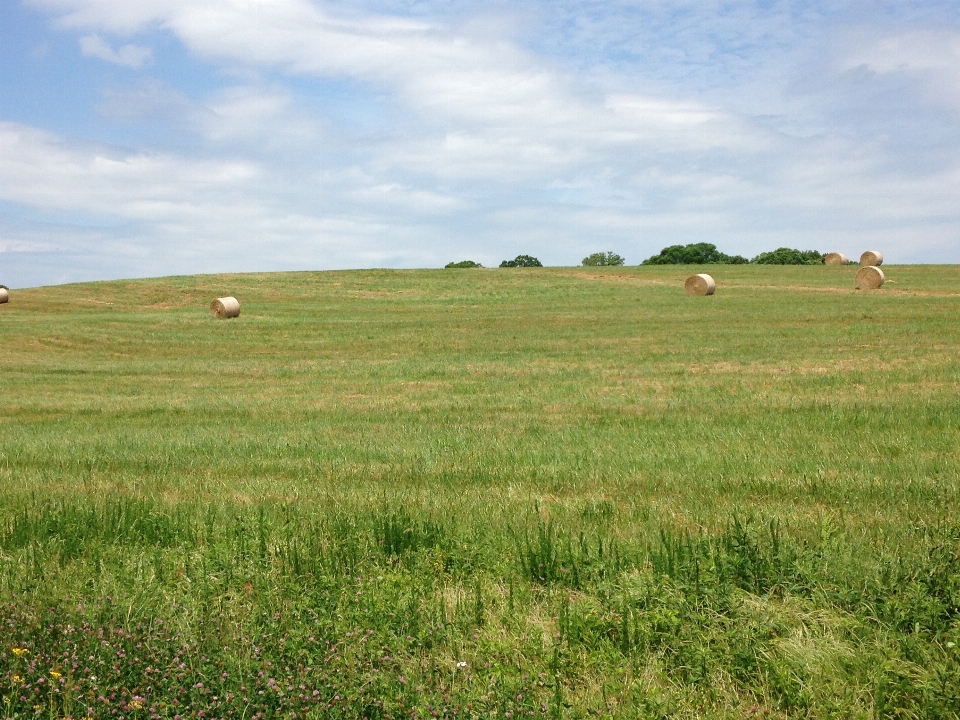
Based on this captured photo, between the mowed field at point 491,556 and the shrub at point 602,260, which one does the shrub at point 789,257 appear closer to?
the shrub at point 602,260

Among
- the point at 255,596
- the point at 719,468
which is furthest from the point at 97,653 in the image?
the point at 719,468

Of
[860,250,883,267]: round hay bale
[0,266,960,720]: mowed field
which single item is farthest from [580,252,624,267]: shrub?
[0,266,960,720]: mowed field

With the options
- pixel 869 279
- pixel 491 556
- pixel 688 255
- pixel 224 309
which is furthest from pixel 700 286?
pixel 688 255

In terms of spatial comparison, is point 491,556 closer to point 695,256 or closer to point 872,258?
point 872,258

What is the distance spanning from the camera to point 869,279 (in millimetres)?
53344

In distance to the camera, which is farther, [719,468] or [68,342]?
[68,342]

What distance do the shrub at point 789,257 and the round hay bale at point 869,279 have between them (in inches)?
1875

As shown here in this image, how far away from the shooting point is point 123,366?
91.5 ft

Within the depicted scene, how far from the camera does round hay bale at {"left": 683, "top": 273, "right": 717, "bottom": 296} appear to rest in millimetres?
52938

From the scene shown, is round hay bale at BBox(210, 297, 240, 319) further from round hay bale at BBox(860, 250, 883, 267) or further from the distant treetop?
the distant treetop

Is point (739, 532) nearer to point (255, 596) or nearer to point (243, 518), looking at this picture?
point (255, 596)

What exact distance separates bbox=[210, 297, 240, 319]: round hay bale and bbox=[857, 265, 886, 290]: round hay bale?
37.0 m

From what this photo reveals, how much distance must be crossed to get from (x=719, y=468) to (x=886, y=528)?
2939mm

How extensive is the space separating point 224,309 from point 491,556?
42.3 metres
